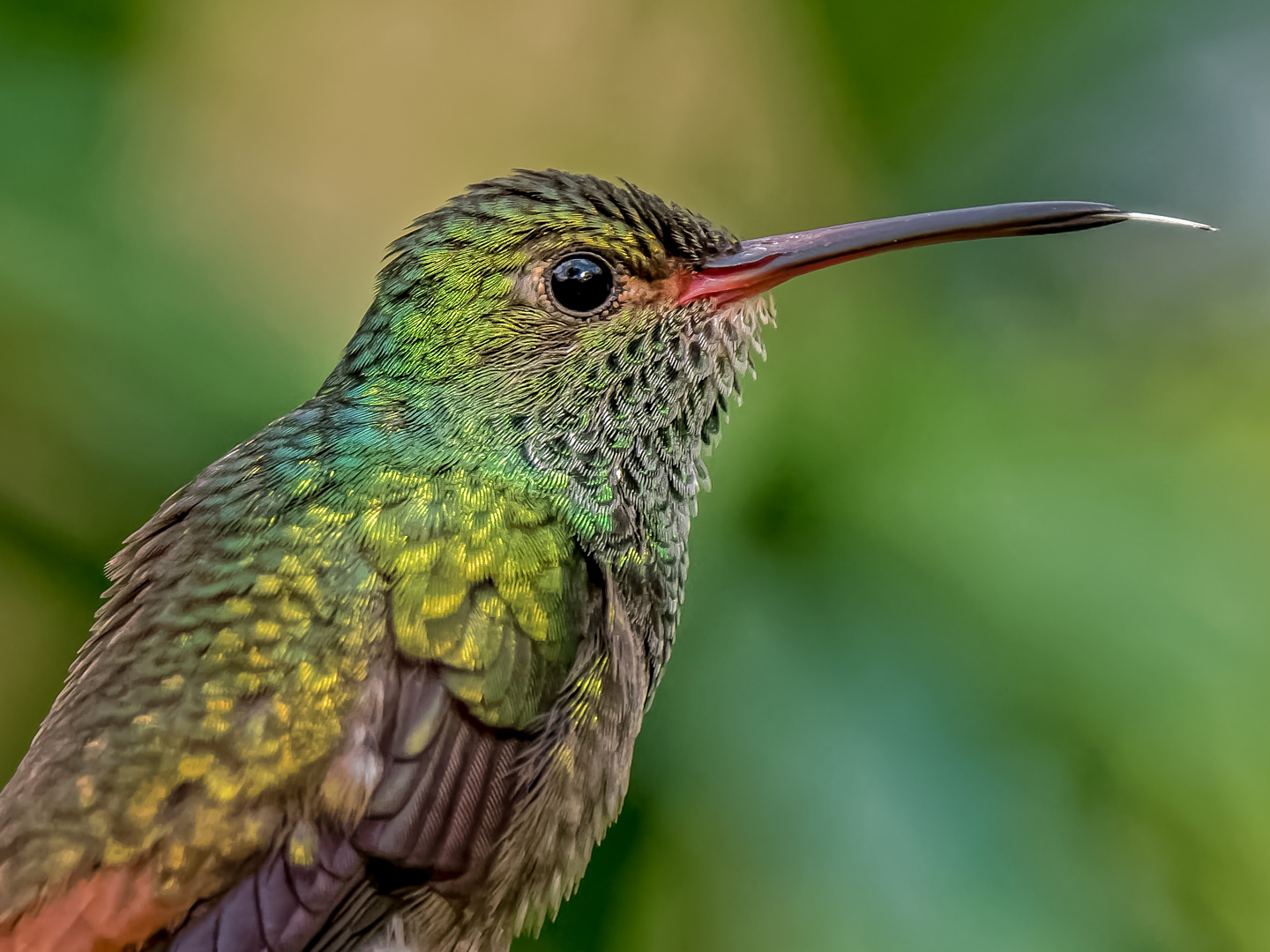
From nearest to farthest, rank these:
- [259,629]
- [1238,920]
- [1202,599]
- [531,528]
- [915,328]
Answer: [259,629] < [531,528] < [1238,920] < [1202,599] < [915,328]

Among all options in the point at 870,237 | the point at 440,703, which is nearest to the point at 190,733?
the point at 440,703

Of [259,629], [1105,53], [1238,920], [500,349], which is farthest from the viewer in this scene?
[1105,53]

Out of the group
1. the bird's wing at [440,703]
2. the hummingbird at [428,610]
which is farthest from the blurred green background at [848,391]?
the bird's wing at [440,703]

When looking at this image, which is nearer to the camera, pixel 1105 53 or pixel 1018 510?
pixel 1018 510

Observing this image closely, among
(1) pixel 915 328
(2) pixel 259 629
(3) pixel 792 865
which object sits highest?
(1) pixel 915 328

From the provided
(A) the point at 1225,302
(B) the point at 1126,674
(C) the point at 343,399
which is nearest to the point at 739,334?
(C) the point at 343,399

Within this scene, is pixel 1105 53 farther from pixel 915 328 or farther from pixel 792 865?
pixel 792 865

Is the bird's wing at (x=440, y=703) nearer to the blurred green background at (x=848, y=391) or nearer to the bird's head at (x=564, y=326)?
the bird's head at (x=564, y=326)
